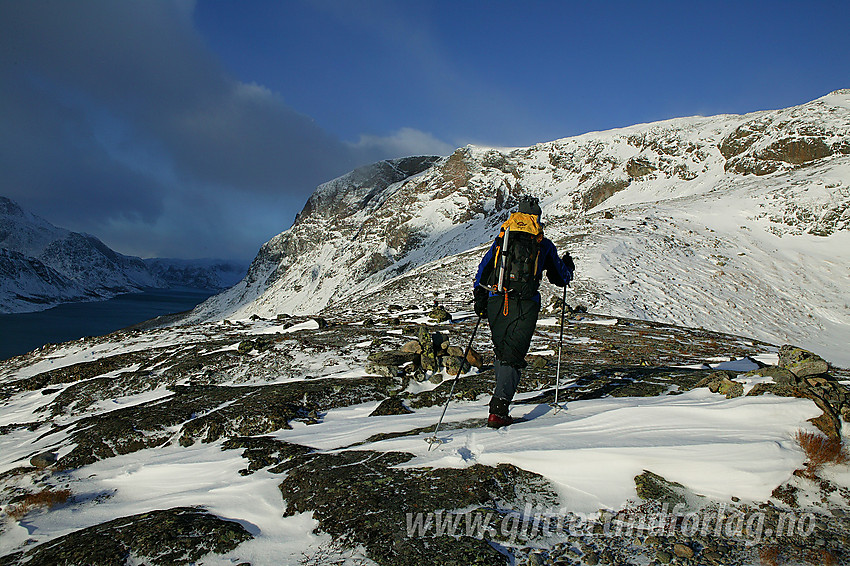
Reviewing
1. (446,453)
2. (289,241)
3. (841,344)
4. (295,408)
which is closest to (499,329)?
(446,453)

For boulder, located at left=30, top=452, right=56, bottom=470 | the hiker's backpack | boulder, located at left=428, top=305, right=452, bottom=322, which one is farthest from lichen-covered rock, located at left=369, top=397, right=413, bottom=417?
boulder, located at left=428, top=305, right=452, bottom=322

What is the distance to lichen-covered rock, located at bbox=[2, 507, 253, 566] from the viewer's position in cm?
353

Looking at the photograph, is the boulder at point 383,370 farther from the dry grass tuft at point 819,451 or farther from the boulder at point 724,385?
the dry grass tuft at point 819,451

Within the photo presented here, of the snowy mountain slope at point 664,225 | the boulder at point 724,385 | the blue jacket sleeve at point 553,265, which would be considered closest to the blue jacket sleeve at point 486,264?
the blue jacket sleeve at point 553,265

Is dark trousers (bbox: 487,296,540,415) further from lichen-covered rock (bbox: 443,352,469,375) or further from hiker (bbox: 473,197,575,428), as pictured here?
lichen-covered rock (bbox: 443,352,469,375)

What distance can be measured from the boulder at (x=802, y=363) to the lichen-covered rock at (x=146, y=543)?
6.75 meters

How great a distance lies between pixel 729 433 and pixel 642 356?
8.78 meters

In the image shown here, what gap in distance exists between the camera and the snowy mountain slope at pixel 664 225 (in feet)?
80.6

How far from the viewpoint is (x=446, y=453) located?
16.4ft

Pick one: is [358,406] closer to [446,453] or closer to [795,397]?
[446,453]

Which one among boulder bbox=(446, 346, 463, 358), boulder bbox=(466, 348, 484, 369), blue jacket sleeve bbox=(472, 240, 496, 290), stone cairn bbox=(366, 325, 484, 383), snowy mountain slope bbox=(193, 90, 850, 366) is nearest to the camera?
blue jacket sleeve bbox=(472, 240, 496, 290)

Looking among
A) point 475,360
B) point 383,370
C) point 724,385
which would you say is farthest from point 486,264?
point 383,370

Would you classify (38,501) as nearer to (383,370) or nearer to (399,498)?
(399,498)

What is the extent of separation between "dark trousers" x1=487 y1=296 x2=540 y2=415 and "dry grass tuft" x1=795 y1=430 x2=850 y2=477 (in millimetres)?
2991
